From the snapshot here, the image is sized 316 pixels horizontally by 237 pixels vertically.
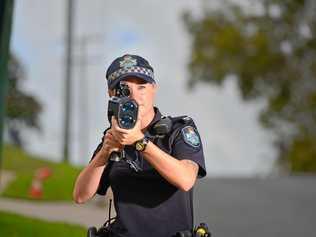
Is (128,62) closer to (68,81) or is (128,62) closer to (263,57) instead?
(68,81)

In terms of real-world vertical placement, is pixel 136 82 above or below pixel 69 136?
below

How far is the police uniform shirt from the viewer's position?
3.00m

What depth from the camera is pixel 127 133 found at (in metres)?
2.78

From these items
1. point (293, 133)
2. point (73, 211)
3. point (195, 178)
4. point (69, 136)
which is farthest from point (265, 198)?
point (293, 133)

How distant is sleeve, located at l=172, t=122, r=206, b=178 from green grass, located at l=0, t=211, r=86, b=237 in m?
6.29

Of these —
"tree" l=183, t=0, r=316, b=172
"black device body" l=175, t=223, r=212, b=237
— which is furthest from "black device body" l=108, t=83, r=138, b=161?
"tree" l=183, t=0, r=316, b=172

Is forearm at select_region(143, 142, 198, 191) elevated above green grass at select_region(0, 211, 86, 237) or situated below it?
below

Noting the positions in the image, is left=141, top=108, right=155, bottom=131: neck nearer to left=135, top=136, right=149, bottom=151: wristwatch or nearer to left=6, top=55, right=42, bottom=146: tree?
left=135, top=136, right=149, bottom=151: wristwatch

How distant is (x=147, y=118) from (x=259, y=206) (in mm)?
13557

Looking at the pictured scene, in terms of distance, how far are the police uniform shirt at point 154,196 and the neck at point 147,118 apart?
16 millimetres

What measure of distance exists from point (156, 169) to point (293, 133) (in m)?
36.7

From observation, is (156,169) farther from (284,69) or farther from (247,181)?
(284,69)

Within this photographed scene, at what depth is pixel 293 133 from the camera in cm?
3906

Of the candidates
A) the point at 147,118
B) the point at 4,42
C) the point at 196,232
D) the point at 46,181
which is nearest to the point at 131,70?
the point at 147,118
